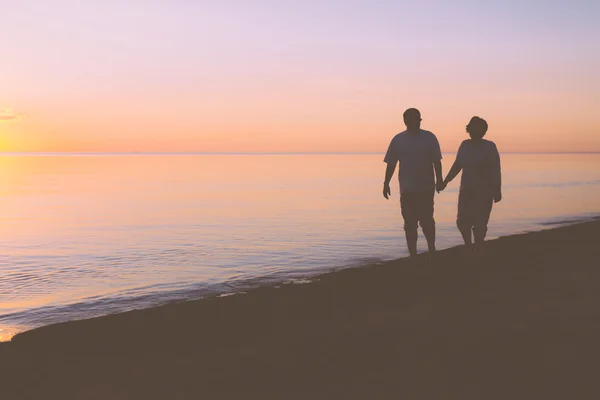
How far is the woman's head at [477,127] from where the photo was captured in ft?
30.5

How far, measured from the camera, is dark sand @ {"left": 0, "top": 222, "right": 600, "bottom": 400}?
4.44 meters

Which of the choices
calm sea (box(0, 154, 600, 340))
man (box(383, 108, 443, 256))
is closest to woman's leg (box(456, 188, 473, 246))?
man (box(383, 108, 443, 256))

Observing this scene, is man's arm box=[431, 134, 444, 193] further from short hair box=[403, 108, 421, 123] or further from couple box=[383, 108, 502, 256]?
short hair box=[403, 108, 421, 123]

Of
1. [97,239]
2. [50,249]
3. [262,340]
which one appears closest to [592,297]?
[262,340]

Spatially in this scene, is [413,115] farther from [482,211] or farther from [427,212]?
[482,211]

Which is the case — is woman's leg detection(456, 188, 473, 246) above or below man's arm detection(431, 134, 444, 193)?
below

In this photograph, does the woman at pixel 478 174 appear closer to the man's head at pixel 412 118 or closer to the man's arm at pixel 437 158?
the man's arm at pixel 437 158

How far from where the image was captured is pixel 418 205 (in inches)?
360

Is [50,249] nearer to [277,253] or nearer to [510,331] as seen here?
[277,253]

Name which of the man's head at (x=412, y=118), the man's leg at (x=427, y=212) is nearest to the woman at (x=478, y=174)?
the man's leg at (x=427, y=212)

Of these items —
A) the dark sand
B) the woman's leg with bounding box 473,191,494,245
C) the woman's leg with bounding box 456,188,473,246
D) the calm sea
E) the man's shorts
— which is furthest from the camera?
the calm sea

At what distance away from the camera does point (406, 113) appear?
9.01 m

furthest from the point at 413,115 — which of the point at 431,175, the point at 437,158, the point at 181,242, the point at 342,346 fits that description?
the point at 181,242

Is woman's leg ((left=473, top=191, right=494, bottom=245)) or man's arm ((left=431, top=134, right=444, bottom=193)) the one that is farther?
woman's leg ((left=473, top=191, right=494, bottom=245))
